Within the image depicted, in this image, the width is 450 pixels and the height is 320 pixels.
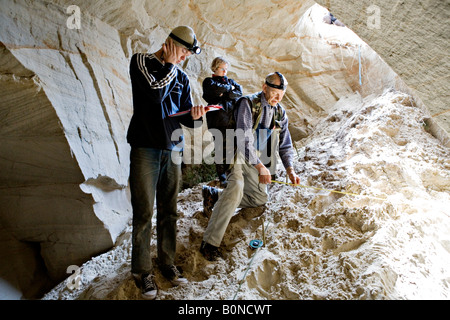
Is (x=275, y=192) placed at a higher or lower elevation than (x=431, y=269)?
lower

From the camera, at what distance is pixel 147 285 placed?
2.31 metres

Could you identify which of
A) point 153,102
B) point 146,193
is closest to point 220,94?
point 153,102

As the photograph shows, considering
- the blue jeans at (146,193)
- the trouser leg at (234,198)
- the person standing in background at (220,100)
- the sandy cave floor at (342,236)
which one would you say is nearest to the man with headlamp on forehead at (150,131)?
the blue jeans at (146,193)

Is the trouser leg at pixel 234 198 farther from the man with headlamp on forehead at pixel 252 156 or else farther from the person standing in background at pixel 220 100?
the person standing in background at pixel 220 100

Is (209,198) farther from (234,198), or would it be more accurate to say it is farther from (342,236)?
(342,236)

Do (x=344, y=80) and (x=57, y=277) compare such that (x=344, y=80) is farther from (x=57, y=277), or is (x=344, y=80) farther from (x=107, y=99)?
(x=57, y=277)

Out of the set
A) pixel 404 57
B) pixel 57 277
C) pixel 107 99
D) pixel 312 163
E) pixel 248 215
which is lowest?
pixel 57 277

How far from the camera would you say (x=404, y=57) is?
1.90 meters

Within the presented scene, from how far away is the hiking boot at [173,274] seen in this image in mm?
2443

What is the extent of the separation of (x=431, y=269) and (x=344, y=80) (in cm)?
462

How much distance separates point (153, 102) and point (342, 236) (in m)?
1.92

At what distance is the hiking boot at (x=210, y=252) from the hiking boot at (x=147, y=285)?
510 millimetres

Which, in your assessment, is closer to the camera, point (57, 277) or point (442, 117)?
point (442, 117)
